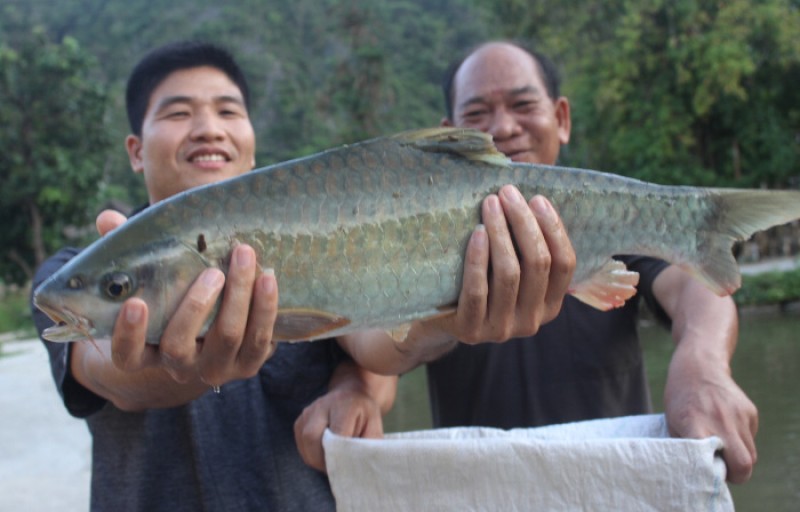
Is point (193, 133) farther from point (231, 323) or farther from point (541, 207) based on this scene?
point (541, 207)

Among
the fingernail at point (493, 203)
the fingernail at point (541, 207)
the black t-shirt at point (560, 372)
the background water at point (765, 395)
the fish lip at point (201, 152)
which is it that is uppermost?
the fish lip at point (201, 152)

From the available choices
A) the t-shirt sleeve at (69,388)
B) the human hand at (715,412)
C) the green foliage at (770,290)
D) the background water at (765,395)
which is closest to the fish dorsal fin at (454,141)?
the human hand at (715,412)

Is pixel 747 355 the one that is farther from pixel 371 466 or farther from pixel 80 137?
pixel 80 137

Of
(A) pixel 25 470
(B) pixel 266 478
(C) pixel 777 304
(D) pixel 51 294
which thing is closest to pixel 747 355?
(C) pixel 777 304

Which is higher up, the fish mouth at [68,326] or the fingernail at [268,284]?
the fingernail at [268,284]

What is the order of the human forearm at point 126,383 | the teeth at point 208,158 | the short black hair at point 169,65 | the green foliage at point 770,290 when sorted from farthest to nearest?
the green foliage at point 770,290, the short black hair at point 169,65, the teeth at point 208,158, the human forearm at point 126,383

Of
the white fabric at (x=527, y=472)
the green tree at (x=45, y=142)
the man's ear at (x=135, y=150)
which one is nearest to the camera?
the white fabric at (x=527, y=472)

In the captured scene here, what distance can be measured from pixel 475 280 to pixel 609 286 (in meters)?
0.49

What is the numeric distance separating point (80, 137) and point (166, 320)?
28.7 m

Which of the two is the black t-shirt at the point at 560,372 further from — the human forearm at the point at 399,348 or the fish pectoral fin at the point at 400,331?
the fish pectoral fin at the point at 400,331

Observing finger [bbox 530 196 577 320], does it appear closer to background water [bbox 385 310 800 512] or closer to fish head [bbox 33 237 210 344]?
fish head [bbox 33 237 210 344]

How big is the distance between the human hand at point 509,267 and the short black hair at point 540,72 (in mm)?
1429

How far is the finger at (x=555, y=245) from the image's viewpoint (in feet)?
6.68

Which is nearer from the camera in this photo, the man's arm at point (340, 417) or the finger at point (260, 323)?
the finger at point (260, 323)
